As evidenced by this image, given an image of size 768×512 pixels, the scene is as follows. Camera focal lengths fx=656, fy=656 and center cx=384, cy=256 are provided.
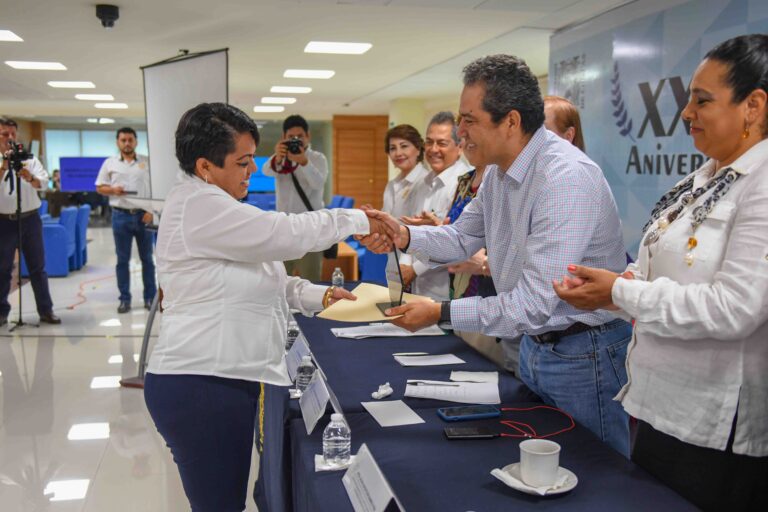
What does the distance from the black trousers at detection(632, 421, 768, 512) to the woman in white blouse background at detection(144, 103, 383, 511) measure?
102 centimetres

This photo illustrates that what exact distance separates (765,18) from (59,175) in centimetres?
1923

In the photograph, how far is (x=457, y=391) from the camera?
1.73 m

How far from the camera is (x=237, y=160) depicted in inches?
72.3

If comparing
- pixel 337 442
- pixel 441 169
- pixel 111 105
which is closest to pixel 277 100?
→ pixel 111 105

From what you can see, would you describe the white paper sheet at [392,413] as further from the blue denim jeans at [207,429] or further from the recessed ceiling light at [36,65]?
the recessed ceiling light at [36,65]

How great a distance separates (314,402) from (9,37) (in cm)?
625

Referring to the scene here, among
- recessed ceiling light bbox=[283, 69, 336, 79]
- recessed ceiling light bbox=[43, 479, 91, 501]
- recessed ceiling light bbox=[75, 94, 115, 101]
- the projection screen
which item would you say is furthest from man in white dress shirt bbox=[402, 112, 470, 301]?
recessed ceiling light bbox=[75, 94, 115, 101]

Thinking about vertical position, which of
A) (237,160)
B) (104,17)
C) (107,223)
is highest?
(104,17)

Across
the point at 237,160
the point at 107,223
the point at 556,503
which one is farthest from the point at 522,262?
the point at 107,223

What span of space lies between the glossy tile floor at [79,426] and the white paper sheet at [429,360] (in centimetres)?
111

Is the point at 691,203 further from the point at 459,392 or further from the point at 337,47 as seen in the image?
the point at 337,47

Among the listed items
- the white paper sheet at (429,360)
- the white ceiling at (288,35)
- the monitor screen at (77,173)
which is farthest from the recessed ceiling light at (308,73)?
the monitor screen at (77,173)

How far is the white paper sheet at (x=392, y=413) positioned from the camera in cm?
158

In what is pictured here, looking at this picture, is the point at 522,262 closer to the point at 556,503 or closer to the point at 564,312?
the point at 564,312
